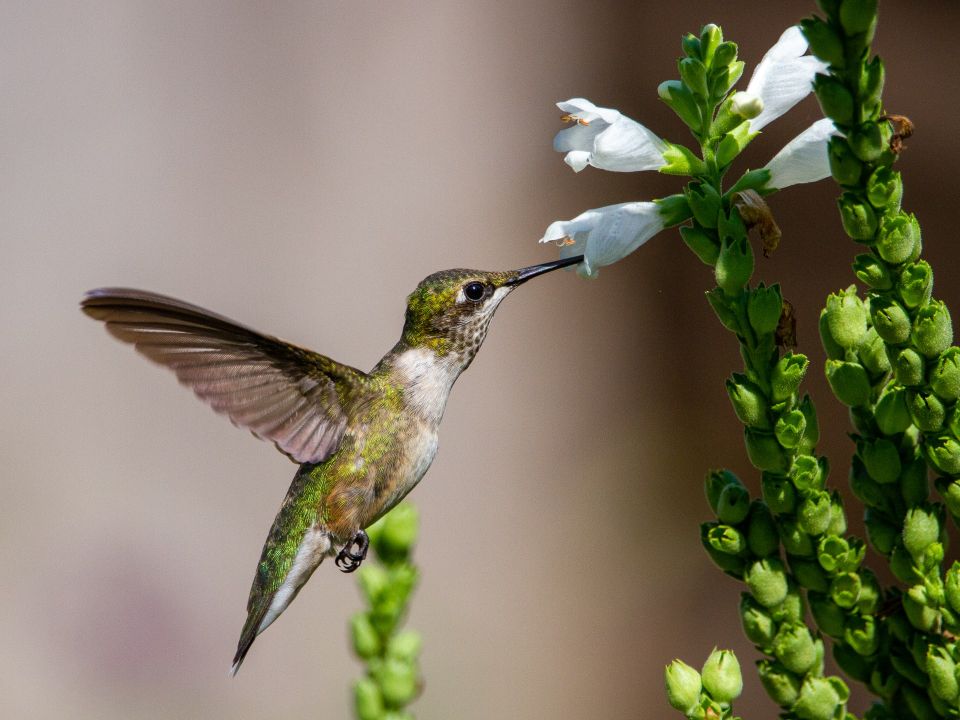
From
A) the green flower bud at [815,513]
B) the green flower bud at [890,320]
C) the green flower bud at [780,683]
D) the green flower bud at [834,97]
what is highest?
the green flower bud at [834,97]

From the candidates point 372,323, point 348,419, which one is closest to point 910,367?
point 348,419

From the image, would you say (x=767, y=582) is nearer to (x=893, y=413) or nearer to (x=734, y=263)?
(x=893, y=413)

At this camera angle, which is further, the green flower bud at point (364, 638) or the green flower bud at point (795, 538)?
the green flower bud at point (364, 638)

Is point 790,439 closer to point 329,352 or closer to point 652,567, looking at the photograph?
point 329,352

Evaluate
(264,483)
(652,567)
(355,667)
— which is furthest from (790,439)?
(652,567)

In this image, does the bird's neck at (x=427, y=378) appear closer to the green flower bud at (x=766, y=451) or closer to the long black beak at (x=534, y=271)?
the long black beak at (x=534, y=271)

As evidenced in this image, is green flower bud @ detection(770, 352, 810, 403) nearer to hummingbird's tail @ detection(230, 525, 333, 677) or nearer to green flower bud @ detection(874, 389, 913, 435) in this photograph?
green flower bud @ detection(874, 389, 913, 435)

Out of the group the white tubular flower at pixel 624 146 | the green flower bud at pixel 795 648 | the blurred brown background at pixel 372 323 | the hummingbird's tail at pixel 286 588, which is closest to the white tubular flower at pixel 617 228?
the white tubular flower at pixel 624 146
